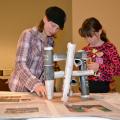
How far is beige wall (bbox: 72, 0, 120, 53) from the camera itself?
2635 millimetres

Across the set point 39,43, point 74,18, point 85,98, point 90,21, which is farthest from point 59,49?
point 85,98

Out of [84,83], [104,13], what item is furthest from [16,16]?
[84,83]

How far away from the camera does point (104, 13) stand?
2646mm

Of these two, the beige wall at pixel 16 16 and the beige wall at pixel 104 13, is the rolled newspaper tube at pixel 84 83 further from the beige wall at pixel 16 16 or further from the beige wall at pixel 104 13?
the beige wall at pixel 16 16

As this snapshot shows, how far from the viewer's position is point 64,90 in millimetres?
1271

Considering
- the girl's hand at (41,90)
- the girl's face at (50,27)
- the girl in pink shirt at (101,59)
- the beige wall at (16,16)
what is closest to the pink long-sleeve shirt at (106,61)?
the girl in pink shirt at (101,59)

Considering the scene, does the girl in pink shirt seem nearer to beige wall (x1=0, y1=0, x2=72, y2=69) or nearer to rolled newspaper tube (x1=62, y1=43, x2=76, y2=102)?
rolled newspaper tube (x1=62, y1=43, x2=76, y2=102)

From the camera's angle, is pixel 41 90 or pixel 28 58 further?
pixel 28 58

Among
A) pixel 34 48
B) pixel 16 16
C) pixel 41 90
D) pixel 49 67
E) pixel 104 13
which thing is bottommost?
pixel 41 90

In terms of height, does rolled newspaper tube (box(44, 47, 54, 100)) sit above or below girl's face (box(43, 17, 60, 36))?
below

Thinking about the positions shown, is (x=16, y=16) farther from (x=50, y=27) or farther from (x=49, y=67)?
(x=49, y=67)

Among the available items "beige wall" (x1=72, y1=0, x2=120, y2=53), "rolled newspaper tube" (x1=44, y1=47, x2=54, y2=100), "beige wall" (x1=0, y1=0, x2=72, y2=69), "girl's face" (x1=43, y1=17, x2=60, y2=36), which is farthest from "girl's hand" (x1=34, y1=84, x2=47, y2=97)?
"beige wall" (x1=0, y1=0, x2=72, y2=69)

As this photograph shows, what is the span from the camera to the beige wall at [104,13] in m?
2.63

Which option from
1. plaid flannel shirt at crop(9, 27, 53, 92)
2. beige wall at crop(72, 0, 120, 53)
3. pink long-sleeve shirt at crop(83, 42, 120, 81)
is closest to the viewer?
plaid flannel shirt at crop(9, 27, 53, 92)
